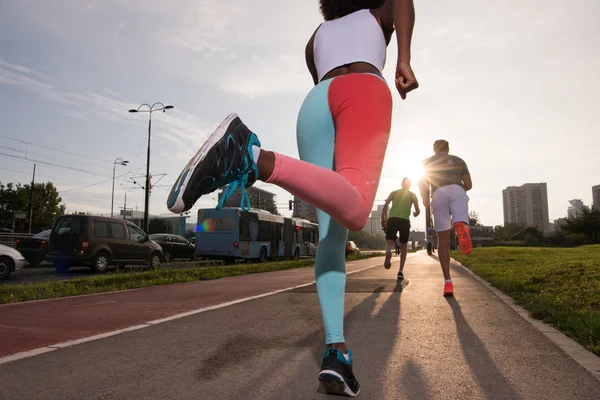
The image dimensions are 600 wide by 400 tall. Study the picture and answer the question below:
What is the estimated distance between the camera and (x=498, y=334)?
3.31 meters

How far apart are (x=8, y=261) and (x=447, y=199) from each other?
39.6 feet

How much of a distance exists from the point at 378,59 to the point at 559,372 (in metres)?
1.97

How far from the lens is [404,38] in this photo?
2119 millimetres

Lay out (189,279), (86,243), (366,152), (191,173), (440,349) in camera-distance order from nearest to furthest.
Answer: (191,173) < (366,152) < (440,349) < (189,279) < (86,243)

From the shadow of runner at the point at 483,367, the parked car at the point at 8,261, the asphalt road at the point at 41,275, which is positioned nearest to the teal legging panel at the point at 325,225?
the shadow of runner at the point at 483,367

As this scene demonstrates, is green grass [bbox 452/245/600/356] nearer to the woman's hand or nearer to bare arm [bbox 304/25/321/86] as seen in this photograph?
the woman's hand

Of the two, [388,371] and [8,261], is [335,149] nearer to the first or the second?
[388,371]

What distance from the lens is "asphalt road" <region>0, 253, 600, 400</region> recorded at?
2.09 meters

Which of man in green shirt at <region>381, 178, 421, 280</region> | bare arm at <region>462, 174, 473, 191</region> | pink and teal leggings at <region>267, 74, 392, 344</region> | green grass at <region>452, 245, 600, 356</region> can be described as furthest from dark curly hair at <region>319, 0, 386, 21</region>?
man in green shirt at <region>381, 178, 421, 280</region>

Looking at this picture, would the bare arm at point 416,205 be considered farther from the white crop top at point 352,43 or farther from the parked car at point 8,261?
the parked car at point 8,261

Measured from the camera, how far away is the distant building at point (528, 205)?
137m

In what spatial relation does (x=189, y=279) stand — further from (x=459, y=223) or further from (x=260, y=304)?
(x=459, y=223)

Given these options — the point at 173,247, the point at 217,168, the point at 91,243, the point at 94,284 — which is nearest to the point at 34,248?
the point at 91,243

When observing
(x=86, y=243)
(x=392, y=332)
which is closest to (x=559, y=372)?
(x=392, y=332)
